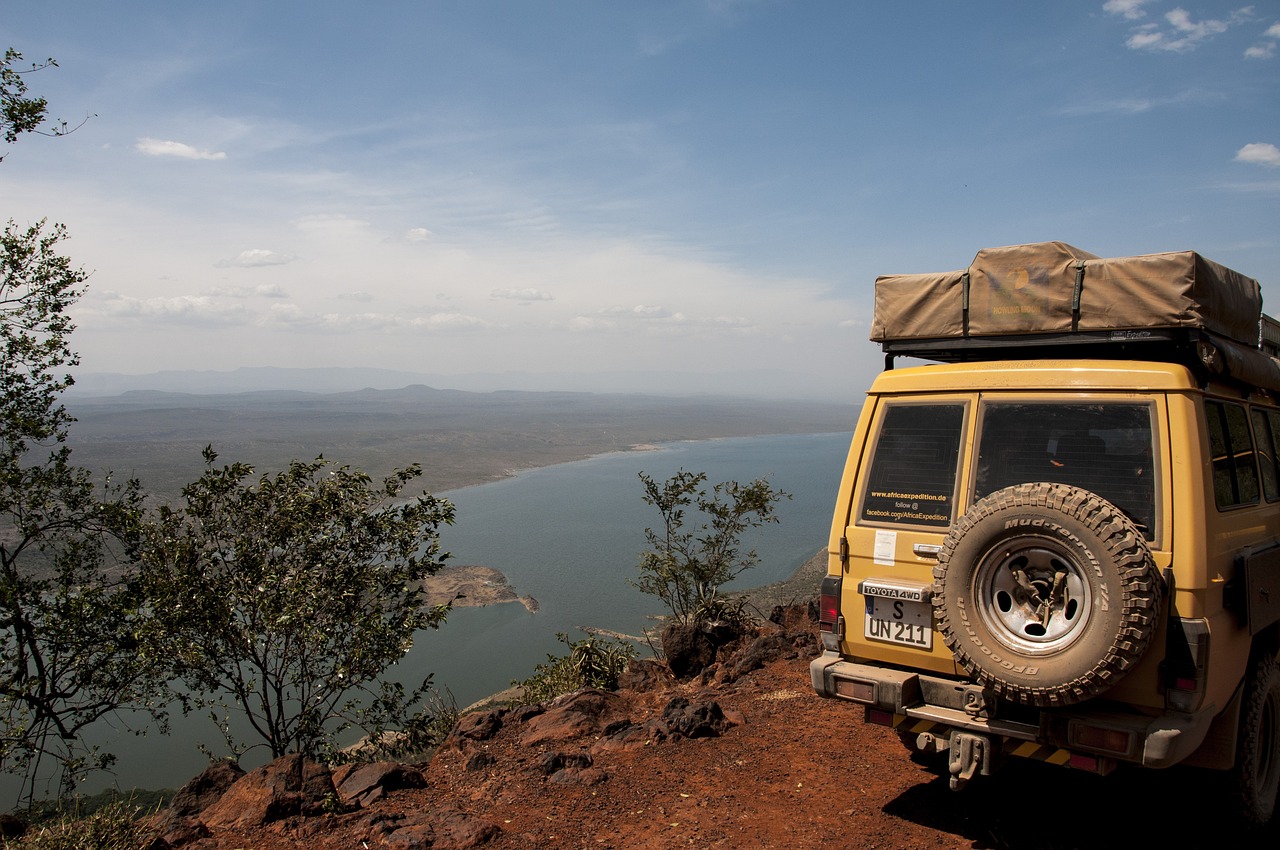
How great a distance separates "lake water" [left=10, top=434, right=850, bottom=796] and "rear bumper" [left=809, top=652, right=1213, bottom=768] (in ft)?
22.4

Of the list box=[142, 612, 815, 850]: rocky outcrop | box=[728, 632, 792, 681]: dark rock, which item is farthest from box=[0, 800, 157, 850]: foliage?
box=[728, 632, 792, 681]: dark rock

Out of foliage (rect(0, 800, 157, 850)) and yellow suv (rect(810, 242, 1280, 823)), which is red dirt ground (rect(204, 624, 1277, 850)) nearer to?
foliage (rect(0, 800, 157, 850))

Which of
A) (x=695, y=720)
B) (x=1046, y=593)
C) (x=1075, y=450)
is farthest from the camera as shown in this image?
(x=695, y=720)

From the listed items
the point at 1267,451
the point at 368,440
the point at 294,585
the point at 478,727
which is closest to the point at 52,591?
the point at 294,585

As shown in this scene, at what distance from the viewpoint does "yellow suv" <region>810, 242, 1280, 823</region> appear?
3.55m

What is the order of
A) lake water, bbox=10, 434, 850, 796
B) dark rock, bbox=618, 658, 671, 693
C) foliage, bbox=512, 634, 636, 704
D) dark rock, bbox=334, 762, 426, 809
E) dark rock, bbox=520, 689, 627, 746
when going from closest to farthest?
dark rock, bbox=334, 762, 426, 809
dark rock, bbox=520, 689, 627, 746
dark rock, bbox=618, 658, 671, 693
foliage, bbox=512, 634, 636, 704
lake water, bbox=10, 434, 850, 796

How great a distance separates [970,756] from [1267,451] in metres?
3.02

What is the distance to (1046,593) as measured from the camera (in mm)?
3715

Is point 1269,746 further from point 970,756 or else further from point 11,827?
point 11,827

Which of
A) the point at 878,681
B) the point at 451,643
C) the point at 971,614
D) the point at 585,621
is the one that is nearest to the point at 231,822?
the point at 878,681

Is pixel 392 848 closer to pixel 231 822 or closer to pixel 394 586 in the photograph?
pixel 231 822

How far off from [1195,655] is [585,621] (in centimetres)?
2936

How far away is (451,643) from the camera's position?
28.9 meters

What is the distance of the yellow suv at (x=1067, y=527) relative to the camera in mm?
3551
